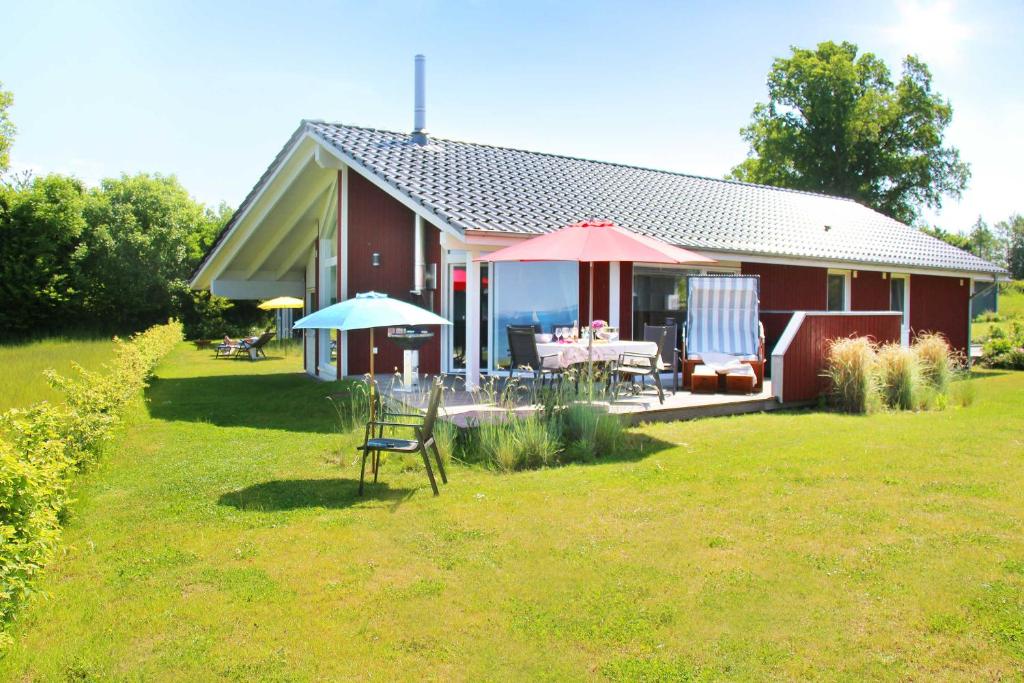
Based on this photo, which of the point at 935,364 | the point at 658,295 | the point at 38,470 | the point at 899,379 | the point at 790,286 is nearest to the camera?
the point at 38,470

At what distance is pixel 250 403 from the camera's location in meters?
11.7

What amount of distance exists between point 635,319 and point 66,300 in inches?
842

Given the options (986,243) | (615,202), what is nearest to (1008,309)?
(986,243)

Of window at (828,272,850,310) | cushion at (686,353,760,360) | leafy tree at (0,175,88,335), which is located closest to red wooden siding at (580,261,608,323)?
cushion at (686,353,760,360)

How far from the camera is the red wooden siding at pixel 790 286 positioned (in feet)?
49.6

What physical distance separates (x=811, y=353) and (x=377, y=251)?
6.99 meters

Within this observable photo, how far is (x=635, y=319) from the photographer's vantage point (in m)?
13.0

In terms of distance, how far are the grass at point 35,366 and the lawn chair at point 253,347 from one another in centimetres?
404

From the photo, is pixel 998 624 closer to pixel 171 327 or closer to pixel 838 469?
pixel 838 469

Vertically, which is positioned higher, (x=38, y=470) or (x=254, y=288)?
(x=254, y=288)

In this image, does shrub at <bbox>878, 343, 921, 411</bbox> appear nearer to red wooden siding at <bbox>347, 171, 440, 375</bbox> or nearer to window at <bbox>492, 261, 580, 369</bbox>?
window at <bbox>492, 261, 580, 369</bbox>

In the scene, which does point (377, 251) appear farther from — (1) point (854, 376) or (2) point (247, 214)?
(1) point (854, 376)

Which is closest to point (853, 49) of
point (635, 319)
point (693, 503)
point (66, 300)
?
point (635, 319)

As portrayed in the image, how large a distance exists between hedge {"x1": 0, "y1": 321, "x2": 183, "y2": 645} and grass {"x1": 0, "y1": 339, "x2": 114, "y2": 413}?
82cm
